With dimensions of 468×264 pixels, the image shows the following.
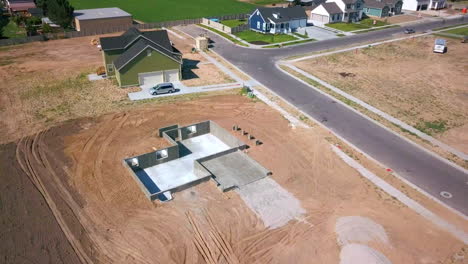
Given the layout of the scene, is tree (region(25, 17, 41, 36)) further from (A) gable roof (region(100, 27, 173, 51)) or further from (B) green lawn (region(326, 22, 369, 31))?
(B) green lawn (region(326, 22, 369, 31))

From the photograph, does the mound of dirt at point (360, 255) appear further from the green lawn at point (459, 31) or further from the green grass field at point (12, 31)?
the green grass field at point (12, 31)

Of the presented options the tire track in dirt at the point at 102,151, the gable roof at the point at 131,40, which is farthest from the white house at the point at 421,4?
the tire track in dirt at the point at 102,151

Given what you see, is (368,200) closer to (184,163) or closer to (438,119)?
(184,163)

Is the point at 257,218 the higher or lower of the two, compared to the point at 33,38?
lower

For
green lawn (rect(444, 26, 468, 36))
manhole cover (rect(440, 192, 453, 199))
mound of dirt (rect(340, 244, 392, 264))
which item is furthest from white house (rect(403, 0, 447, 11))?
mound of dirt (rect(340, 244, 392, 264))

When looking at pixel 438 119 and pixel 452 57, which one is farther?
pixel 452 57

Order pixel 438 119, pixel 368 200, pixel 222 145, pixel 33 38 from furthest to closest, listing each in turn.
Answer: pixel 33 38
pixel 438 119
pixel 222 145
pixel 368 200

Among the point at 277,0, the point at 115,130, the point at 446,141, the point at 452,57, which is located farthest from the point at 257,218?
the point at 277,0
